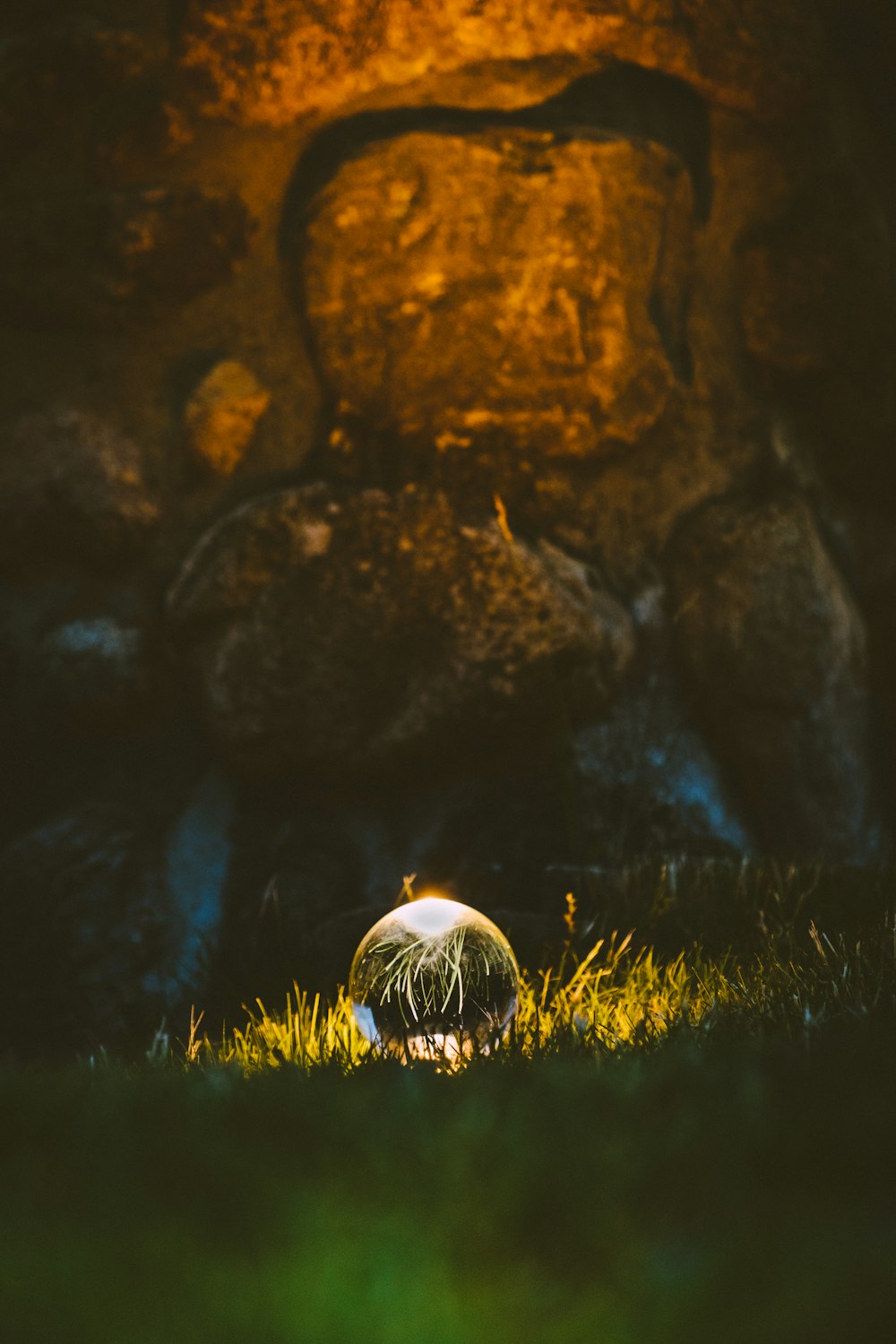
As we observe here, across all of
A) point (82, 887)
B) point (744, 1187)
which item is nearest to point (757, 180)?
point (82, 887)

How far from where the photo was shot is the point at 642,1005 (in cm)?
173

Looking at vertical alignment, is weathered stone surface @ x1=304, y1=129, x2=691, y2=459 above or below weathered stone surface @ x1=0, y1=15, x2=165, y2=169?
below

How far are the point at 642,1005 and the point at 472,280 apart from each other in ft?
5.84

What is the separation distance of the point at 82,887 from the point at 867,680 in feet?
7.37

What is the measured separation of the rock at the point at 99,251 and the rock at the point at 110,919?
1.22 m

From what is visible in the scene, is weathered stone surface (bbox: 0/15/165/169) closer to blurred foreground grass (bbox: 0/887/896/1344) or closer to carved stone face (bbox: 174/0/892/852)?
carved stone face (bbox: 174/0/892/852)

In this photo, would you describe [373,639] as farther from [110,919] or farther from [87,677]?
[110,919]

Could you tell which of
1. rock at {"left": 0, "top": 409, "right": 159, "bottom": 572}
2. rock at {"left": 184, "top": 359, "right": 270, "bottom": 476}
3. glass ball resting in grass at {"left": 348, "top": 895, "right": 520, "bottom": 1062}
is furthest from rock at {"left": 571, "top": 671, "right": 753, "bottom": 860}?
rock at {"left": 0, "top": 409, "right": 159, "bottom": 572}

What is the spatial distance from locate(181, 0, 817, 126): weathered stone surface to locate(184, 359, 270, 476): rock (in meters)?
0.66

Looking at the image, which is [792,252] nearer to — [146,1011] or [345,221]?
[345,221]

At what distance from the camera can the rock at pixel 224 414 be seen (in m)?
2.64

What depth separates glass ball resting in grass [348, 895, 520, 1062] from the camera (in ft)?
5.38

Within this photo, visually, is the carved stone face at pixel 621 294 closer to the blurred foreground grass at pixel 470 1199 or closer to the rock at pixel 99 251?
the rock at pixel 99 251

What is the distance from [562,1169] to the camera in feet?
3.04
